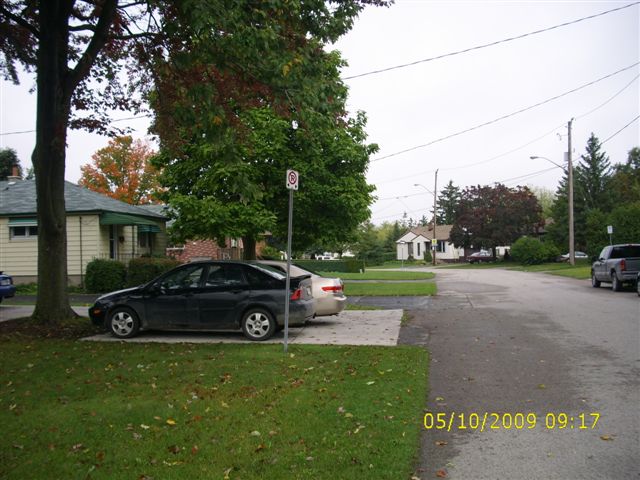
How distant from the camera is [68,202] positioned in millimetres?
24359

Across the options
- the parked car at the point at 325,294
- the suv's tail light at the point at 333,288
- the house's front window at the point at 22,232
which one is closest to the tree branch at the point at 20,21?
the parked car at the point at 325,294

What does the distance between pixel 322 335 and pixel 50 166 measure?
6726 millimetres

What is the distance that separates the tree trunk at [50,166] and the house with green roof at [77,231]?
12048mm

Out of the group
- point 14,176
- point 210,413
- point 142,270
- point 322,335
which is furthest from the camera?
point 14,176

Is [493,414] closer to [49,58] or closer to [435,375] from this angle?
[435,375]

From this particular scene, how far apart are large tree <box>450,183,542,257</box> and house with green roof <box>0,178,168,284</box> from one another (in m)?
41.7

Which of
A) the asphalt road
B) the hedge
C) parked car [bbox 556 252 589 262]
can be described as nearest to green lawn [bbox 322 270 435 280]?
the hedge

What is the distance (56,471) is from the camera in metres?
4.21

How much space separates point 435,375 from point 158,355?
4343 millimetres

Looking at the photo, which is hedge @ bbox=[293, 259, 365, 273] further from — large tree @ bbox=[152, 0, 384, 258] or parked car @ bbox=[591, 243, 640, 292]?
large tree @ bbox=[152, 0, 384, 258]

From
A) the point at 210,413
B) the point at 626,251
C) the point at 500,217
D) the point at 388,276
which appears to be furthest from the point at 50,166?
the point at 500,217

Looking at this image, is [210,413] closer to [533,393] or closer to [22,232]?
[533,393]

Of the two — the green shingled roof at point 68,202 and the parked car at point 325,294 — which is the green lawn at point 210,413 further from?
the green shingled roof at point 68,202

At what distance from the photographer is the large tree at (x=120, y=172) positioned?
2093 inches
